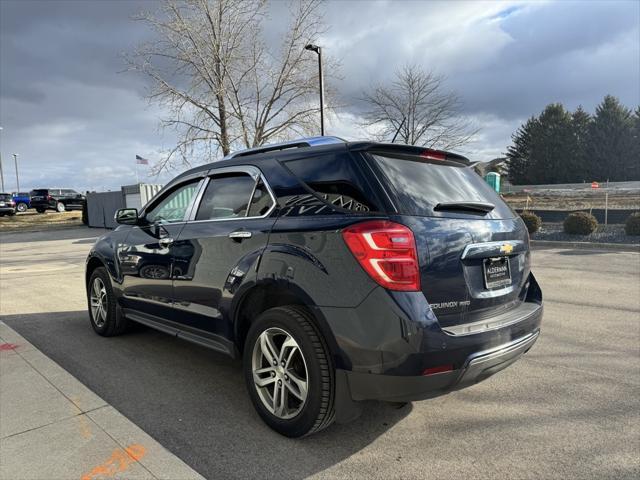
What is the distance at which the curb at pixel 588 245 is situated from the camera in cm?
1244

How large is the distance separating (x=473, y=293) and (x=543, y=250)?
11690 mm

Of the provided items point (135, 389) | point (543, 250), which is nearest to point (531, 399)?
point (135, 389)

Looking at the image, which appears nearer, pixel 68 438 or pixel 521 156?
pixel 68 438

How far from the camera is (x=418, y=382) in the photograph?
2.40m

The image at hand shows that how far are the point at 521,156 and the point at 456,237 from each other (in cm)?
7658

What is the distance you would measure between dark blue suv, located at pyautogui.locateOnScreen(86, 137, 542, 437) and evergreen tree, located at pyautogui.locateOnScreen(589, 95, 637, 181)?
72.5 metres

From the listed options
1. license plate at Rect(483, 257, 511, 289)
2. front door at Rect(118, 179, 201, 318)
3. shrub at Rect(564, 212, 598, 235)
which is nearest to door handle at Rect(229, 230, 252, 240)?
front door at Rect(118, 179, 201, 318)

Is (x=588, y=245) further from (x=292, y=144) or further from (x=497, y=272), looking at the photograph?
(x=292, y=144)

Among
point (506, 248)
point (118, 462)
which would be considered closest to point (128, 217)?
point (118, 462)

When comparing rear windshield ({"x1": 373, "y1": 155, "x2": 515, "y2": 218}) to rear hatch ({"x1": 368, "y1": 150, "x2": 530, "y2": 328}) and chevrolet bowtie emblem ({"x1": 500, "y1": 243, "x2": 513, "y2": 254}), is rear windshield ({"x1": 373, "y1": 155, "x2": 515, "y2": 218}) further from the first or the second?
chevrolet bowtie emblem ({"x1": 500, "y1": 243, "x2": 513, "y2": 254})

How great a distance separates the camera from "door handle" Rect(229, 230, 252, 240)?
3098 mm

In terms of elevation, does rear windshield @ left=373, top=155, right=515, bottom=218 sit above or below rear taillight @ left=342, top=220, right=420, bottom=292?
above

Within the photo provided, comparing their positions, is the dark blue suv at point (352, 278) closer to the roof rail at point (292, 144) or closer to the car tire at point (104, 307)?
the roof rail at point (292, 144)

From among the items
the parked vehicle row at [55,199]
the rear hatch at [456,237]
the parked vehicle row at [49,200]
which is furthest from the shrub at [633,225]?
the parked vehicle row at [55,199]
